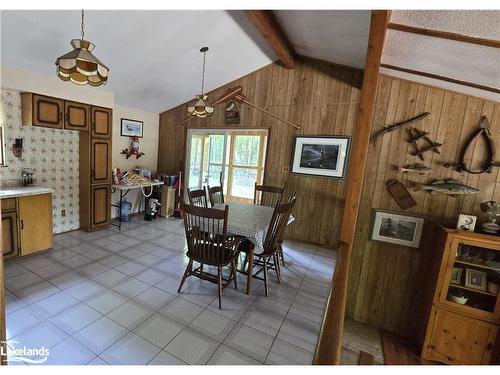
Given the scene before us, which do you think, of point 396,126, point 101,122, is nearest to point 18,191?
point 101,122

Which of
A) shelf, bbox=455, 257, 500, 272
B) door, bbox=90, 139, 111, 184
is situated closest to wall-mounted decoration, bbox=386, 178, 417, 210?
shelf, bbox=455, 257, 500, 272

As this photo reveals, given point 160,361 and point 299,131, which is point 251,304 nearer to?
point 160,361

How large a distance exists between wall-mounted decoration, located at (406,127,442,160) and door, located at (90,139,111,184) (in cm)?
426

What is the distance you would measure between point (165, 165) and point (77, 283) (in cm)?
326

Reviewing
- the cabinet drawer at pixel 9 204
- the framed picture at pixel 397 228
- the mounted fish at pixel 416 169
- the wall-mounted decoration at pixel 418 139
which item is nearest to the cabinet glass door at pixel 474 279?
the framed picture at pixel 397 228

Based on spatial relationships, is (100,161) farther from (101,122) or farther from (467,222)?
(467,222)

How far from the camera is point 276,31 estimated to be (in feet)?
9.91

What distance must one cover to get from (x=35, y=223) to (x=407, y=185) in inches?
177

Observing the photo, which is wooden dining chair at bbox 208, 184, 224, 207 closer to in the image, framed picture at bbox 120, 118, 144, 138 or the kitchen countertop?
the kitchen countertop

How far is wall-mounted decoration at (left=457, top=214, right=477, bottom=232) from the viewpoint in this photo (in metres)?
2.50

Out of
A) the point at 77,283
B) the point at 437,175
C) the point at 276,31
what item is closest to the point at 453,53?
the point at 437,175

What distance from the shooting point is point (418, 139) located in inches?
107

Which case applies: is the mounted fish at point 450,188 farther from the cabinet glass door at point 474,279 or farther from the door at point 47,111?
the door at point 47,111

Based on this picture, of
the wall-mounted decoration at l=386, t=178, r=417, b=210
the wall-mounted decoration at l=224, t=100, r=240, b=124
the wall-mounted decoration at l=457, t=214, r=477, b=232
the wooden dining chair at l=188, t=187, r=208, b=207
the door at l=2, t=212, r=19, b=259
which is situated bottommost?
the door at l=2, t=212, r=19, b=259
